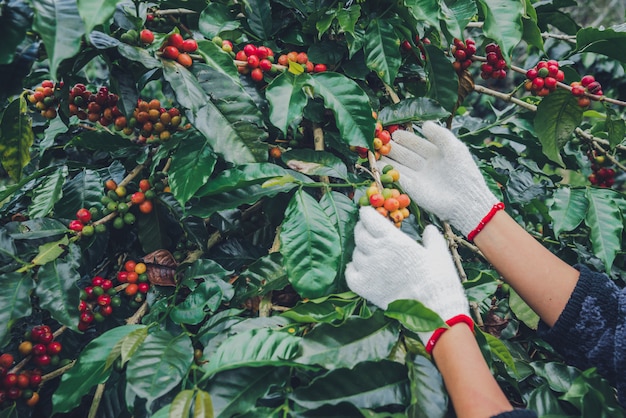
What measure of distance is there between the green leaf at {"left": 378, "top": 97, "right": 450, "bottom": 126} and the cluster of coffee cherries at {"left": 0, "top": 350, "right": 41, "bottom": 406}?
3.78 feet

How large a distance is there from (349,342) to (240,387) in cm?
24

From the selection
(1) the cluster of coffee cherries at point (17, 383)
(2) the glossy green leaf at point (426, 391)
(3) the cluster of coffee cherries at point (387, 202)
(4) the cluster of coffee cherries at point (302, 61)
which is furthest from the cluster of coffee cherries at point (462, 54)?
(1) the cluster of coffee cherries at point (17, 383)

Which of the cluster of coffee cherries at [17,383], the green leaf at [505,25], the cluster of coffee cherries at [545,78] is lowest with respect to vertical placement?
the cluster of coffee cherries at [17,383]

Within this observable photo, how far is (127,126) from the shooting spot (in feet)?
4.59

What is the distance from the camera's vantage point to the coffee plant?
0.97 metres

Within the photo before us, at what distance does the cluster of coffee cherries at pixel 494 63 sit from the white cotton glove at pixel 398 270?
0.76 metres

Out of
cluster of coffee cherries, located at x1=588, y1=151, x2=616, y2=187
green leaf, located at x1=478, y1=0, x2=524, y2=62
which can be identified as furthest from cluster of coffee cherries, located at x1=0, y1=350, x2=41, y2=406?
cluster of coffee cherries, located at x1=588, y1=151, x2=616, y2=187

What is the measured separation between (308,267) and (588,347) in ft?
2.54

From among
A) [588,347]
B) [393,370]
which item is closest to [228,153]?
[393,370]

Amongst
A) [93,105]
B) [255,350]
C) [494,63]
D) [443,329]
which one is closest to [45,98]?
[93,105]

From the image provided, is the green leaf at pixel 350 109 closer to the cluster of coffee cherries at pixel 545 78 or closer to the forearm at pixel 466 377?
the forearm at pixel 466 377

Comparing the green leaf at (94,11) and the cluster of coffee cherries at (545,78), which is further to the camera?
the cluster of coffee cherries at (545,78)

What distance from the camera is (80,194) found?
1.36m

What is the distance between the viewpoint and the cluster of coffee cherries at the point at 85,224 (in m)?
1.28
